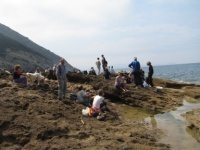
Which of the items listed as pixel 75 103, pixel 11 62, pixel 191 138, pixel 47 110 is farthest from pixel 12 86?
pixel 11 62

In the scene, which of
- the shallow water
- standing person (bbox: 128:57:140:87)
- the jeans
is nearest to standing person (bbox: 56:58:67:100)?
the jeans

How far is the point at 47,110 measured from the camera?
12.8 meters

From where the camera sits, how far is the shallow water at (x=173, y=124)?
34.7 feet

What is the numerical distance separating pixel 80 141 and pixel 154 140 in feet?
8.63

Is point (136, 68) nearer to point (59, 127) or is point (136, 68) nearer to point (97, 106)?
point (97, 106)

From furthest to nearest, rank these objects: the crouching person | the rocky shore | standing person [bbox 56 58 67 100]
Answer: standing person [bbox 56 58 67 100] < the crouching person < the rocky shore

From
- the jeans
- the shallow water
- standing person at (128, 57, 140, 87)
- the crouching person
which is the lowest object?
the shallow water

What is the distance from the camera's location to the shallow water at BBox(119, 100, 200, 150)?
416 inches

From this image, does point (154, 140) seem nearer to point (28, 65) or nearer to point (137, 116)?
point (137, 116)

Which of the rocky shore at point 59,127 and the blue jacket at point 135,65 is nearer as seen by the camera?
the rocky shore at point 59,127

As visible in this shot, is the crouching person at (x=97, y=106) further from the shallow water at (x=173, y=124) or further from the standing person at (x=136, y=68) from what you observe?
the standing person at (x=136, y=68)

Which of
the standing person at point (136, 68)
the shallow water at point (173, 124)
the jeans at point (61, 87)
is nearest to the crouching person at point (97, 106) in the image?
the shallow water at point (173, 124)

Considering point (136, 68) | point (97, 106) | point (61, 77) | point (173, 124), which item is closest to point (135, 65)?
point (136, 68)

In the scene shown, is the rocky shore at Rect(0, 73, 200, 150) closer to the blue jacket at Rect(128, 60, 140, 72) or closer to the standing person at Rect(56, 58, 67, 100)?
the standing person at Rect(56, 58, 67, 100)
